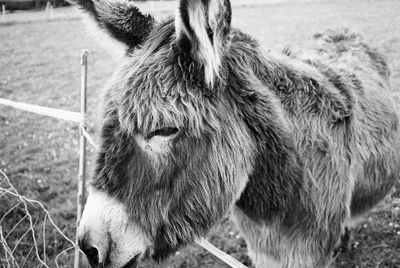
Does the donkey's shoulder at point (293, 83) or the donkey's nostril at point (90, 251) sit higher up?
the donkey's shoulder at point (293, 83)

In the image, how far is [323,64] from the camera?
273 centimetres

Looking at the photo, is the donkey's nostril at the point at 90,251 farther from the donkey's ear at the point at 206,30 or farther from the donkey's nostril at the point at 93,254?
the donkey's ear at the point at 206,30

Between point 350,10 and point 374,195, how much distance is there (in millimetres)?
15670

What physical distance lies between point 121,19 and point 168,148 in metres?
0.97

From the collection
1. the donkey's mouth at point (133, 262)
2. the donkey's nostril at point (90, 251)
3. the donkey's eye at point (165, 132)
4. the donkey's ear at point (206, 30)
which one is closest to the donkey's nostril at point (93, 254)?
the donkey's nostril at point (90, 251)

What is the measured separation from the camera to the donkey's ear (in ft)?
5.14

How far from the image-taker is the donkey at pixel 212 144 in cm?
175

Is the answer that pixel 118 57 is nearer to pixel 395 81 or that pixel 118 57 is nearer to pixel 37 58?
pixel 395 81

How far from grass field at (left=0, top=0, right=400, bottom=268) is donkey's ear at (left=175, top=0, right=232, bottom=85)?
74 centimetres

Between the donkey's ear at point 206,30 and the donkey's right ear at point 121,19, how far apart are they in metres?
0.49

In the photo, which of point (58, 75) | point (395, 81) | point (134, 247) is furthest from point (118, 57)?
point (58, 75)

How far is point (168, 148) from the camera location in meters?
1.77

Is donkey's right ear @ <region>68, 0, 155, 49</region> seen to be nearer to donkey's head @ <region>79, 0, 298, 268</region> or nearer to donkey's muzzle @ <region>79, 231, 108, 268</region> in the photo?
donkey's head @ <region>79, 0, 298, 268</region>

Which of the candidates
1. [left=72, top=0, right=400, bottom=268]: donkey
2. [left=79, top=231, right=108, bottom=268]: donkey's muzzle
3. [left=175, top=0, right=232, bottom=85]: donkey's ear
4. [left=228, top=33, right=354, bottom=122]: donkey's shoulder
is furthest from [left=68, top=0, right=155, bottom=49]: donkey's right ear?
[left=79, top=231, right=108, bottom=268]: donkey's muzzle
